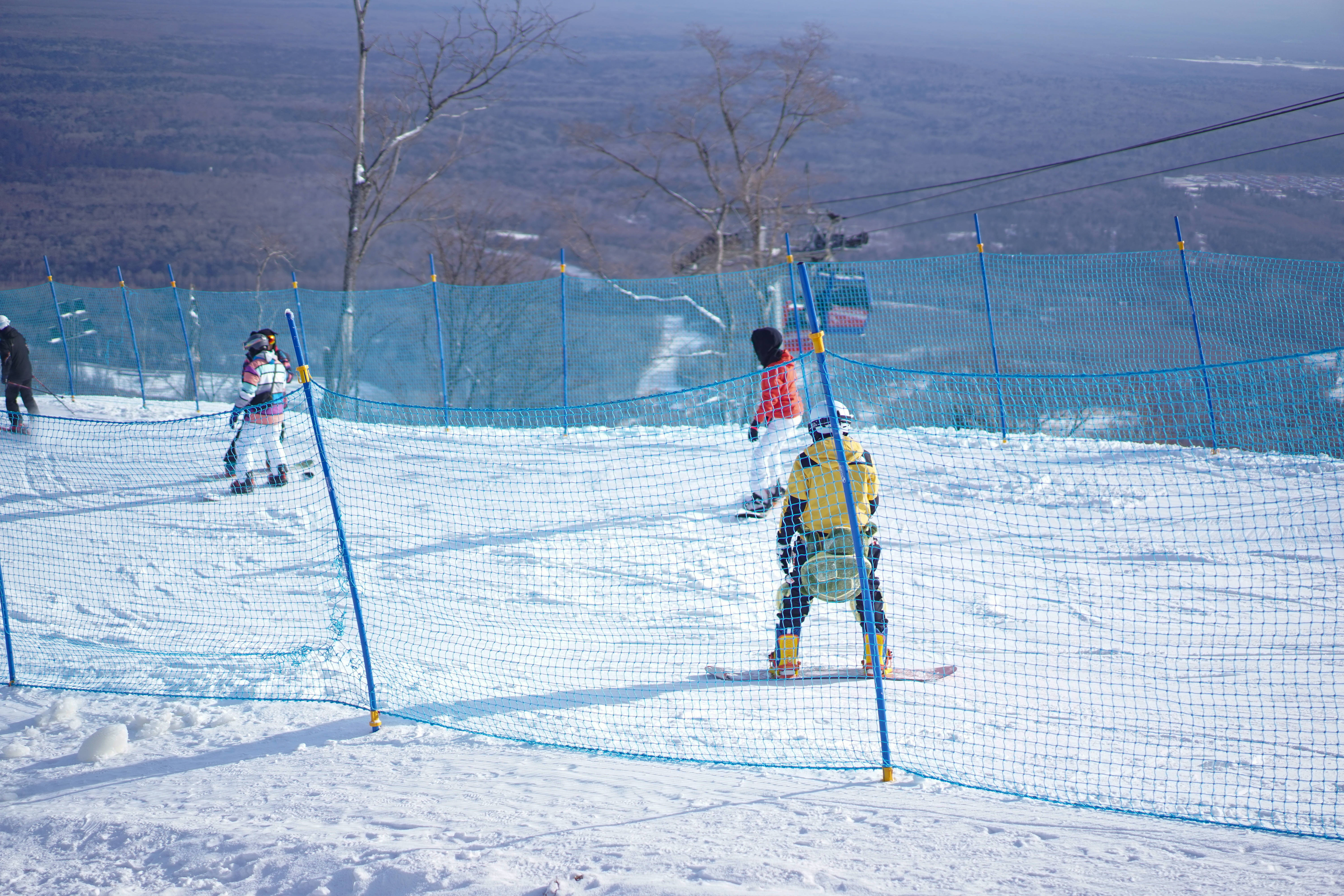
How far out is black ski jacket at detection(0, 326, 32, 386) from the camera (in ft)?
40.3

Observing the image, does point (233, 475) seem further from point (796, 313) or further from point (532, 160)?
point (532, 160)

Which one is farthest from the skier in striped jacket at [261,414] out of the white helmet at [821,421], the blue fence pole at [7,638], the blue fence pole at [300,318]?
the white helmet at [821,421]

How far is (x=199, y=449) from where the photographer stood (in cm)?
1204

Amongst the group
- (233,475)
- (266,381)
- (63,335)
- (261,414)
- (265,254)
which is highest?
(265,254)

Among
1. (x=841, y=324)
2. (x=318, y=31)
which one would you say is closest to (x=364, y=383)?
(x=841, y=324)

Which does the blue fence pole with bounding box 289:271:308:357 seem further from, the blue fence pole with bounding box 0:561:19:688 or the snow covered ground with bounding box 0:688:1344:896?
the snow covered ground with bounding box 0:688:1344:896

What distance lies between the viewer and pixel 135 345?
16656 mm

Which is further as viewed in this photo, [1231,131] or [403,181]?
[1231,131]

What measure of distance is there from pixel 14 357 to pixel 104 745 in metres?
9.92

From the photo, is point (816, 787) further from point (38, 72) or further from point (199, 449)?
point (38, 72)

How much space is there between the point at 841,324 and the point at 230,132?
50744 mm

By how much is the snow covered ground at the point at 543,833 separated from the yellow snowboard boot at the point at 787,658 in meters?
1.02

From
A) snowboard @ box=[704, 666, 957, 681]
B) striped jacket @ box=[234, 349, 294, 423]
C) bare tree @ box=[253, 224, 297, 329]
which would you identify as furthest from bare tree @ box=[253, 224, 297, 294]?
snowboard @ box=[704, 666, 957, 681]

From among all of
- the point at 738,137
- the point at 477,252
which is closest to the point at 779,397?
the point at 738,137
